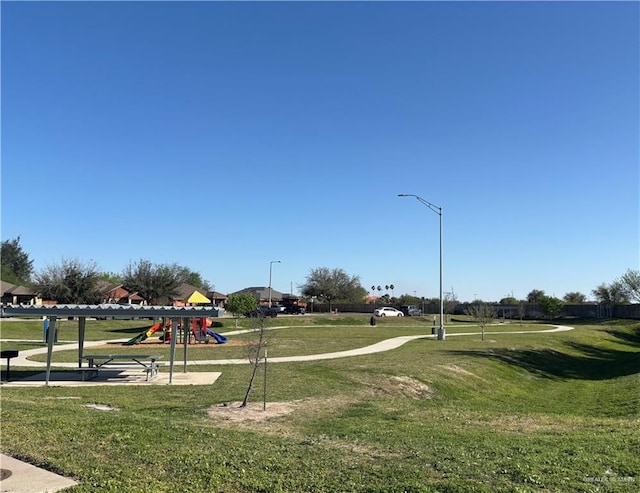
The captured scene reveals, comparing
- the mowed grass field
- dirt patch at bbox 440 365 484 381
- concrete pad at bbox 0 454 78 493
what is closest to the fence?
dirt patch at bbox 440 365 484 381

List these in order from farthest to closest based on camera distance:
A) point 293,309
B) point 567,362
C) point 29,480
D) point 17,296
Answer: point 293,309, point 17,296, point 567,362, point 29,480

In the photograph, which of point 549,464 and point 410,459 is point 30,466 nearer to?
point 410,459

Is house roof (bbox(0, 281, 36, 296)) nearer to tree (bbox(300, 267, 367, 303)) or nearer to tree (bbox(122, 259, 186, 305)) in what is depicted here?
tree (bbox(122, 259, 186, 305))

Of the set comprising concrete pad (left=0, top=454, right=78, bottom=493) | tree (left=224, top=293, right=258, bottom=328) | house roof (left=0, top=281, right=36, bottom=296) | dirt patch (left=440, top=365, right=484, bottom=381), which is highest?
house roof (left=0, top=281, right=36, bottom=296)

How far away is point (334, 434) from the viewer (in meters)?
8.83

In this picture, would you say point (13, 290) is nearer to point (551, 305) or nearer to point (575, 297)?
point (551, 305)

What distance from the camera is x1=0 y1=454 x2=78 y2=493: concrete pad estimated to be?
515 centimetres

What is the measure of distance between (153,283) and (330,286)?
1743 inches

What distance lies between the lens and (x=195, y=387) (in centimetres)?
1429

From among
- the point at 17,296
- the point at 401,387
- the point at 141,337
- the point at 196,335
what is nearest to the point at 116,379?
the point at 401,387

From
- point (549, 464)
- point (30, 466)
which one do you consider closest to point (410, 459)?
point (549, 464)

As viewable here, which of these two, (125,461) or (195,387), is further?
(195,387)

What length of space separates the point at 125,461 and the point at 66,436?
1623 millimetres

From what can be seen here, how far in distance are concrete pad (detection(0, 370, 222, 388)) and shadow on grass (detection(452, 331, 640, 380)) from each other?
42.8ft
